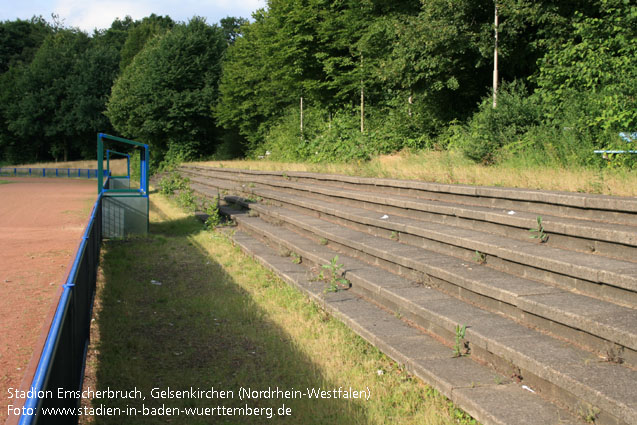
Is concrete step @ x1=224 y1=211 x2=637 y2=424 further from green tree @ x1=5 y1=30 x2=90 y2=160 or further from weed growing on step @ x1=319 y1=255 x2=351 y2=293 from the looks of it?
green tree @ x1=5 y1=30 x2=90 y2=160

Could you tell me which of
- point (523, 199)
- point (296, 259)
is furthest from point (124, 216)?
point (523, 199)

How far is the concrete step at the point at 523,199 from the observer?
4.67 metres

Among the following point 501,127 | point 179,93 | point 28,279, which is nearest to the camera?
point 28,279

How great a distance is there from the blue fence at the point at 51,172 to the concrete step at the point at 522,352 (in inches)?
2086

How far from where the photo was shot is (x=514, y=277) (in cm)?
467

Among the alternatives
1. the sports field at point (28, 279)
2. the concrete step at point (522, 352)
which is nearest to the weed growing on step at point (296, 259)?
the concrete step at point (522, 352)

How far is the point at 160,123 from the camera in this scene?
38.4 metres

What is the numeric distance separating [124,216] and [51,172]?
4768cm

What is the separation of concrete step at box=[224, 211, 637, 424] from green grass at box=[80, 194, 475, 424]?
18.6 inches

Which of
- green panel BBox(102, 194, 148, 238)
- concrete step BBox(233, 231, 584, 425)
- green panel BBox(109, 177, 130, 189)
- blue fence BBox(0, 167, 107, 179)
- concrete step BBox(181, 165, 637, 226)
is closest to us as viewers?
concrete step BBox(233, 231, 584, 425)

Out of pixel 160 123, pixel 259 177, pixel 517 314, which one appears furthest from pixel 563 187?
pixel 160 123

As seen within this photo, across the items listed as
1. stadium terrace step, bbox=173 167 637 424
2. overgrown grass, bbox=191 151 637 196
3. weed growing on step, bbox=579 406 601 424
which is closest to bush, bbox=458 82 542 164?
overgrown grass, bbox=191 151 637 196

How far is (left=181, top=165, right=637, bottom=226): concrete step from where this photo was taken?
467cm

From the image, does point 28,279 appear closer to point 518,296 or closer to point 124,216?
point 124,216
